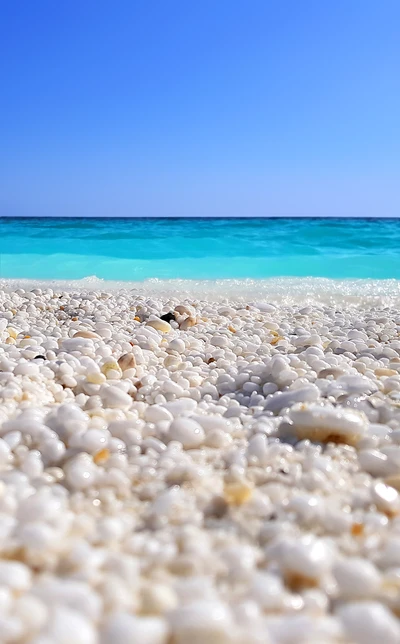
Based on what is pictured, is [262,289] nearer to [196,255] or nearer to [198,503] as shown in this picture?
[198,503]

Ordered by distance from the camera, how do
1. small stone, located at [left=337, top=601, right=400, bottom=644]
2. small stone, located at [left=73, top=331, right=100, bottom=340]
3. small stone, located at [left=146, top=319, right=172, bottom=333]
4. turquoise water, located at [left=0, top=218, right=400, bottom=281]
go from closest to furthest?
small stone, located at [left=337, top=601, right=400, bottom=644] → small stone, located at [left=73, top=331, right=100, bottom=340] → small stone, located at [left=146, top=319, right=172, bottom=333] → turquoise water, located at [left=0, top=218, right=400, bottom=281]

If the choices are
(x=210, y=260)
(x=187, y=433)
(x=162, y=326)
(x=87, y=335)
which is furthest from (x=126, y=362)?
(x=210, y=260)

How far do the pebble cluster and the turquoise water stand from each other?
16.3ft

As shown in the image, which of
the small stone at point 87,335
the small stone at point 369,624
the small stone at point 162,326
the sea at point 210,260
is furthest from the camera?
the sea at point 210,260

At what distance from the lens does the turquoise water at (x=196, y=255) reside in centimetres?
802

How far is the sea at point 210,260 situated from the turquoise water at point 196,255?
16mm

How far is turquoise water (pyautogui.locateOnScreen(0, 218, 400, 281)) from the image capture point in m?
8.02

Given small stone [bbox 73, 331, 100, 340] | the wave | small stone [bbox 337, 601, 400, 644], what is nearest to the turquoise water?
the wave

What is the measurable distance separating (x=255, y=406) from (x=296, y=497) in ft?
1.95

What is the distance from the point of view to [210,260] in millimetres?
9461

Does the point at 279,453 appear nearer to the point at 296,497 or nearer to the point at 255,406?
the point at 296,497

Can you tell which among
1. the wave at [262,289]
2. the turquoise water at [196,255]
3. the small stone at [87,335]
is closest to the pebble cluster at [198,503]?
the small stone at [87,335]

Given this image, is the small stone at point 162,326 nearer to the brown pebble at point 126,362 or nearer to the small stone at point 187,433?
the brown pebble at point 126,362

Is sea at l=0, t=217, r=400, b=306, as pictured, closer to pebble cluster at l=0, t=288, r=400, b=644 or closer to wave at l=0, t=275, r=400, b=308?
wave at l=0, t=275, r=400, b=308
